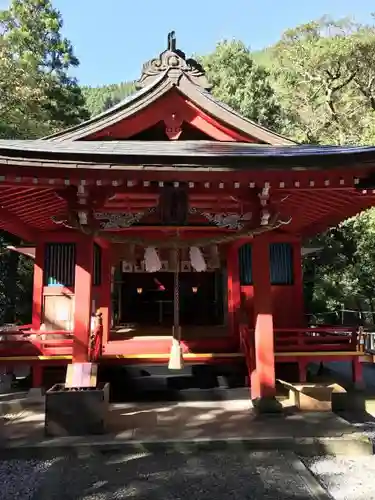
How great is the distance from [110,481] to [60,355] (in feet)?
13.7

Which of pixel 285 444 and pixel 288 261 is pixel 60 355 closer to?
pixel 285 444

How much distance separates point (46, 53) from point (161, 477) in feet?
94.2

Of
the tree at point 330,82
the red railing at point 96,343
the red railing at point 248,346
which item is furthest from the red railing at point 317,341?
the tree at point 330,82

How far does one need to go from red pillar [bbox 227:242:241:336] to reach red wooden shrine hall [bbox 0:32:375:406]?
25 millimetres

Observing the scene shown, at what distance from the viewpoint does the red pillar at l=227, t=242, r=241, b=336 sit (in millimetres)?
9938

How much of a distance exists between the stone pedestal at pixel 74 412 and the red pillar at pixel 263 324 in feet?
8.60

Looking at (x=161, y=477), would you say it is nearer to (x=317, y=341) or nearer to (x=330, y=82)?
(x=317, y=341)

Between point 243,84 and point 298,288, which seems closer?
point 298,288

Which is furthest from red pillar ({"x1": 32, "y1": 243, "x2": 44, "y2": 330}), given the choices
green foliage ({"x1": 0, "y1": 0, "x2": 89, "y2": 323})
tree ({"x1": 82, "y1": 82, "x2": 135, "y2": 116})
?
green foliage ({"x1": 0, "y1": 0, "x2": 89, "y2": 323})

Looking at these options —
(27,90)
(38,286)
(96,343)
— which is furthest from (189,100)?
(27,90)

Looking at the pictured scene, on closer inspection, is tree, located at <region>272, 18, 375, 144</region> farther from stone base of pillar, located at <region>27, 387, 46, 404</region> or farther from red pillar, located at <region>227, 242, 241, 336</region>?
stone base of pillar, located at <region>27, 387, 46, 404</region>

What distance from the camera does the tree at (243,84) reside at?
86.9 ft

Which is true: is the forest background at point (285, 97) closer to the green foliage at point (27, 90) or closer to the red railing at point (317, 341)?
the green foliage at point (27, 90)

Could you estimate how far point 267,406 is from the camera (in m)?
6.89
